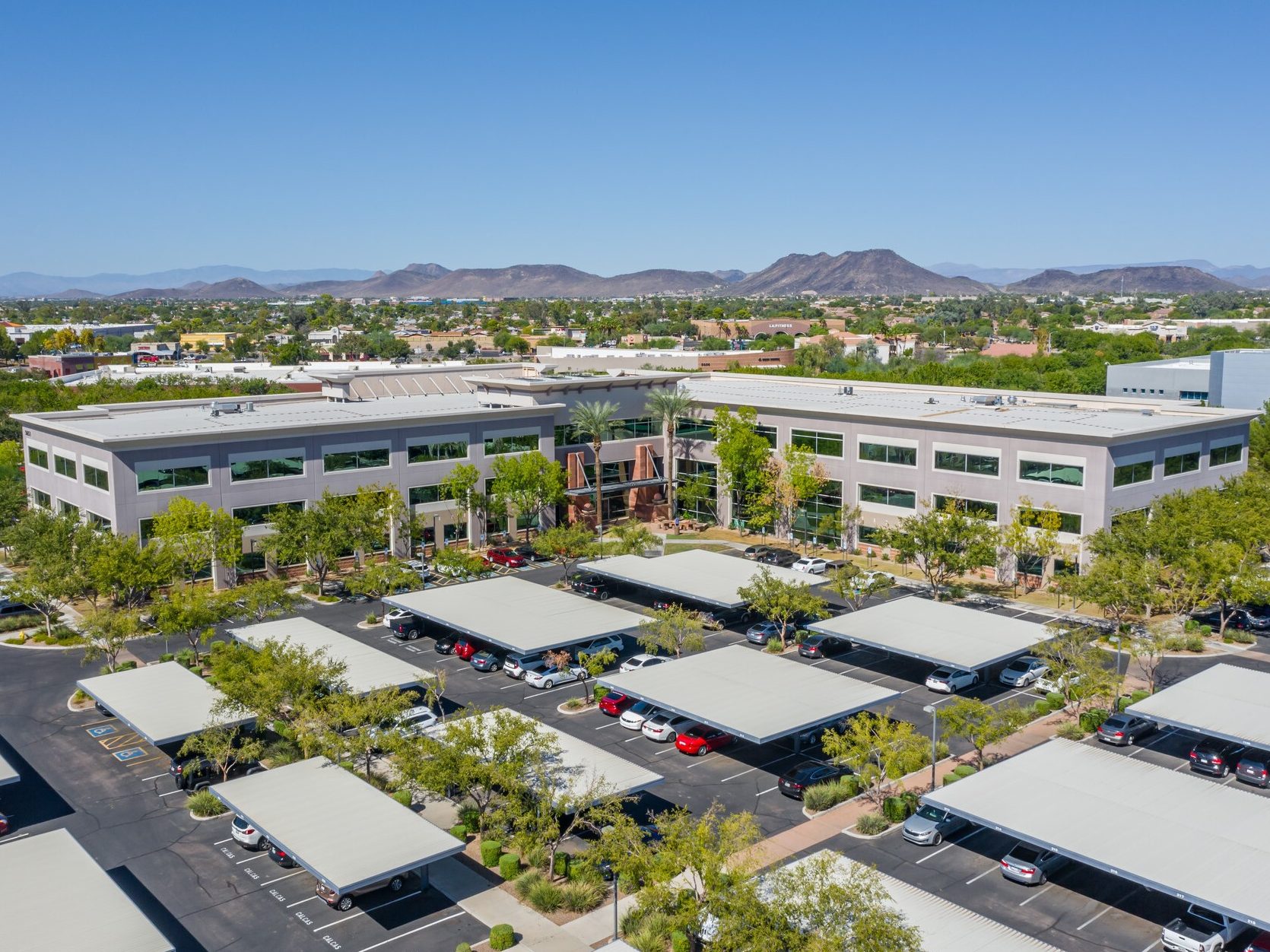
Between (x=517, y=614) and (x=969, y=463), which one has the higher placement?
(x=969, y=463)

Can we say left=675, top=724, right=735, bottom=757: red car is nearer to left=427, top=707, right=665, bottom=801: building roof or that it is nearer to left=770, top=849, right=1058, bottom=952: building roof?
left=427, top=707, right=665, bottom=801: building roof

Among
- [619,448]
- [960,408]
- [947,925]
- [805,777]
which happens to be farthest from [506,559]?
[947,925]

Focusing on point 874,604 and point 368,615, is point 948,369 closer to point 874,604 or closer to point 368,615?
point 874,604

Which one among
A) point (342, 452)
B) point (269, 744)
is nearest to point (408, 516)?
point (342, 452)

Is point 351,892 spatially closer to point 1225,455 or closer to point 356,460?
point 356,460

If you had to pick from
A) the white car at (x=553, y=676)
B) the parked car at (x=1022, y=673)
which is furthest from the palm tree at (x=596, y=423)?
the parked car at (x=1022, y=673)

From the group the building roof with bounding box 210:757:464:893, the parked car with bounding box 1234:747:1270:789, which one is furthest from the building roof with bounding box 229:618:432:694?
the parked car with bounding box 1234:747:1270:789
